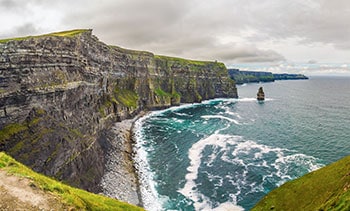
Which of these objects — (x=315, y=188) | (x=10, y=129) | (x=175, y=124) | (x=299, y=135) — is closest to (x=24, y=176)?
(x=10, y=129)

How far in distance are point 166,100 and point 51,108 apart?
121917 mm

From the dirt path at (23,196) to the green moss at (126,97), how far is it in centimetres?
10879

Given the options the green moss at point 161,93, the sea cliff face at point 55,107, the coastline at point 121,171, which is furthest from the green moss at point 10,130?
the green moss at point 161,93

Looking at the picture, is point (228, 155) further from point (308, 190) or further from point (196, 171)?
point (308, 190)

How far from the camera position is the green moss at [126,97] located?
130 meters

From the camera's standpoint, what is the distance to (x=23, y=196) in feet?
58.2

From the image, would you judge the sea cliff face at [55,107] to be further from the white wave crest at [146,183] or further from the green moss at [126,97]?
the green moss at [126,97]

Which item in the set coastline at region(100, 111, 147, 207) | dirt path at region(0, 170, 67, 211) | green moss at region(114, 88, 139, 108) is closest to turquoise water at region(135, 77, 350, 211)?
coastline at region(100, 111, 147, 207)

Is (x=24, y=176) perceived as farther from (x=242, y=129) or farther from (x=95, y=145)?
(x=242, y=129)

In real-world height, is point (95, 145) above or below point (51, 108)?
below

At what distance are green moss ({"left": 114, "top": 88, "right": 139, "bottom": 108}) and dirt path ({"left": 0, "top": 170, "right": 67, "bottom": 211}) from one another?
109 m

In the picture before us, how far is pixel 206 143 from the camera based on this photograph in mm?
87000

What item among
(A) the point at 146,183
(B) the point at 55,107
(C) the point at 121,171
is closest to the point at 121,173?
(C) the point at 121,171

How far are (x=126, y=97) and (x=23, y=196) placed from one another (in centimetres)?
12280
